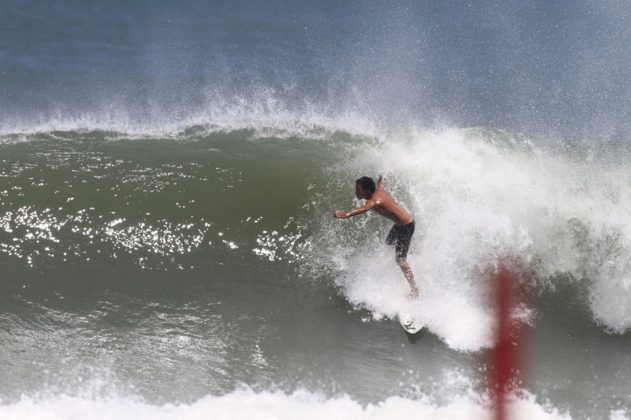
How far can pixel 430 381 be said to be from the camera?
20.4ft

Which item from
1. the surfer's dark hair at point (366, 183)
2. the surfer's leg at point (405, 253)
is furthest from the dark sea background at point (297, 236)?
the surfer's dark hair at point (366, 183)

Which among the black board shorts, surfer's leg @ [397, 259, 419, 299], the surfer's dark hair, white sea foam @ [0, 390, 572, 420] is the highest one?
the surfer's dark hair

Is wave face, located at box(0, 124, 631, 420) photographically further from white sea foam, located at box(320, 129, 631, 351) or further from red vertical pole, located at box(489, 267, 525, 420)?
red vertical pole, located at box(489, 267, 525, 420)

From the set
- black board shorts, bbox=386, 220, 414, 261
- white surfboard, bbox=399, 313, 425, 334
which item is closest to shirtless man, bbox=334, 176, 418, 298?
black board shorts, bbox=386, 220, 414, 261

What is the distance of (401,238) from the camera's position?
6.89m

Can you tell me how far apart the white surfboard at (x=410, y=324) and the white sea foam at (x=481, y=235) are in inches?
4.7

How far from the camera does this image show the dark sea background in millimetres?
6176

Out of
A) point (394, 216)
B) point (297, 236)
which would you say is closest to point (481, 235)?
point (394, 216)

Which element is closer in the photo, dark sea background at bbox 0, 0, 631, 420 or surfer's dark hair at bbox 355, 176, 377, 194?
dark sea background at bbox 0, 0, 631, 420

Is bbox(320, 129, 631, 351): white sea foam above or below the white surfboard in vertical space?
above

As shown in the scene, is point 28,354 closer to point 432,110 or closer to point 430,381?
point 430,381

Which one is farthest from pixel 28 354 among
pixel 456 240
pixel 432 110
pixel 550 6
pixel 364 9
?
pixel 550 6

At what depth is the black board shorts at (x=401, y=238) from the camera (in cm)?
686

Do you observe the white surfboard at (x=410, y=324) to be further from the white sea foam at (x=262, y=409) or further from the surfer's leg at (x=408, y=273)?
the white sea foam at (x=262, y=409)
